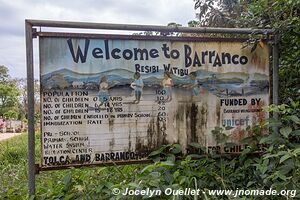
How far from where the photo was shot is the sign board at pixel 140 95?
7.86 feet

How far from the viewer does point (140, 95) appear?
2.58 m

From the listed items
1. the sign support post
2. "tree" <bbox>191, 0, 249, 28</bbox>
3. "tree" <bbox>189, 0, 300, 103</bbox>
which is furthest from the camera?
"tree" <bbox>191, 0, 249, 28</bbox>

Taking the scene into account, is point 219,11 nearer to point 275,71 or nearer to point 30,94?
point 275,71

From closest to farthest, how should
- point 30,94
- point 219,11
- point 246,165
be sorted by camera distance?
1. point 30,94
2. point 246,165
3. point 219,11

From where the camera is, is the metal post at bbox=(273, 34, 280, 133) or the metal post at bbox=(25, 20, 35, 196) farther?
the metal post at bbox=(273, 34, 280, 133)

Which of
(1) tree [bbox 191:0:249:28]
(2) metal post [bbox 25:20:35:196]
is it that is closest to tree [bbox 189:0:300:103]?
(1) tree [bbox 191:0:249:28]

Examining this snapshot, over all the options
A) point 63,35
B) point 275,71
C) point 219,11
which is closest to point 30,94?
point 63,35

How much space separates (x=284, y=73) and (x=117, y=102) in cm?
151

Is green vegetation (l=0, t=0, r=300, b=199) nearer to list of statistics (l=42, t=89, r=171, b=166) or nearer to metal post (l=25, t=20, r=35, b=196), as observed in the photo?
list of statistics (l=42, t=89, r=171, b=166)

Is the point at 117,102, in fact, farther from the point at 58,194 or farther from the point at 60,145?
the point at 58,194

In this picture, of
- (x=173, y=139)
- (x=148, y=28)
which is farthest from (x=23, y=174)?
(x=148, y=28)

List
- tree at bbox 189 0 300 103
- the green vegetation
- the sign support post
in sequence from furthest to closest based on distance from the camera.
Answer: the sign support post → tree at bbox 189 0 300 103 → the green vegetation

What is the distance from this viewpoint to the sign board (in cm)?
240

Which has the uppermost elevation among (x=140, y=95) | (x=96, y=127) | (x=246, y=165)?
(x=140, y=95)
